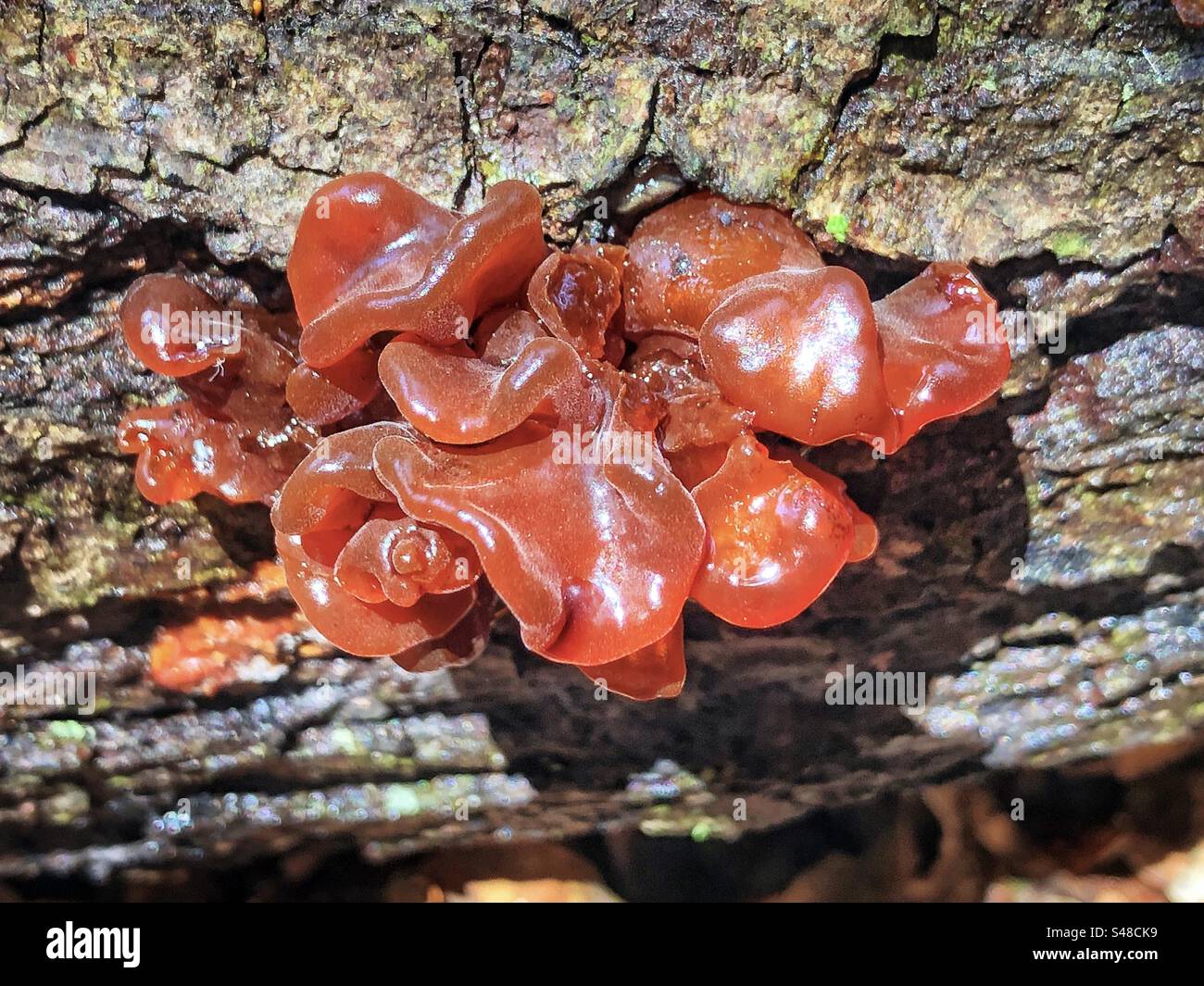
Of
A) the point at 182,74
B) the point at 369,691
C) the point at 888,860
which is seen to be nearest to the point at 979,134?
the point at 182,74

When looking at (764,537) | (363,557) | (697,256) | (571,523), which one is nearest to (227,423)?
(363,557)

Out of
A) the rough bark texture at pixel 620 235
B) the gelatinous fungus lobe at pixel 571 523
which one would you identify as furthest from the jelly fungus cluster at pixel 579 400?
the rough bark texture at pixel 620 235

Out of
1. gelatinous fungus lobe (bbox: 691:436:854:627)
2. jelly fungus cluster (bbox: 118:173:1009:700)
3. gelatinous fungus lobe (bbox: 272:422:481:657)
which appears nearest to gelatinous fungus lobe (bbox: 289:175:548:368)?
jelly fungus cluster (bbox: 118:173:1009:700)

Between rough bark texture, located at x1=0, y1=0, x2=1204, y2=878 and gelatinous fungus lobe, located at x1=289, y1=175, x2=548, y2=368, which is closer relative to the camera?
gelatinous fungus lobe, located at x1=289, y1=175, x2=548, y2=368

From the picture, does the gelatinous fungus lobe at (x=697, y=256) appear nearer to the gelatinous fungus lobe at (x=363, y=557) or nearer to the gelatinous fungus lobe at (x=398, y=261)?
the gelatinous fungus lobe at (x=398, y=261)

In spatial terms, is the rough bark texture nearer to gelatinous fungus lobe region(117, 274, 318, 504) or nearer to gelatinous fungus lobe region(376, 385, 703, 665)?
gelatinous fungus lobe region(117, 274, 318, 504)

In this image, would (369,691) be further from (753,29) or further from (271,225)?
(753,29)

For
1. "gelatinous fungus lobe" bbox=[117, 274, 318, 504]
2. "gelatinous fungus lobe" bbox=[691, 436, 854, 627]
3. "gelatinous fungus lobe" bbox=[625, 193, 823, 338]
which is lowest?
"gelatinous fungus lobe" bbox=[691, 436, 854, 627]

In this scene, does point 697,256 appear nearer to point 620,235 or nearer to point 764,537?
point 620,235
